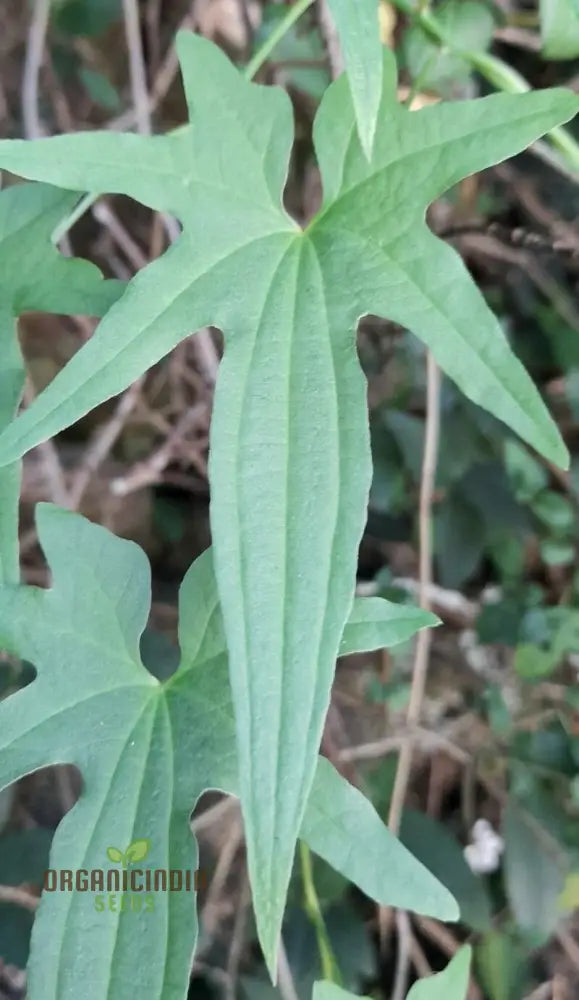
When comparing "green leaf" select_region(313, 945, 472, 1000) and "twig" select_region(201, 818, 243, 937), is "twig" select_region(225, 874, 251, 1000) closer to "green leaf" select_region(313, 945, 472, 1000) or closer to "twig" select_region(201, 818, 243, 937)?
"twig" select_region(201, 818, 243, 937)

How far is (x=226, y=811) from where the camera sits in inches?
32.0

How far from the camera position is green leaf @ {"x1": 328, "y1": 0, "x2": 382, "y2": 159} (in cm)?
33

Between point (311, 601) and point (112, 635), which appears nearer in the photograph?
point (311, 601)

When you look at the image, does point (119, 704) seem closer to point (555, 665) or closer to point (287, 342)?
point (287, 342)

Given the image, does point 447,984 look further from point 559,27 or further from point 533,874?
point 559,27

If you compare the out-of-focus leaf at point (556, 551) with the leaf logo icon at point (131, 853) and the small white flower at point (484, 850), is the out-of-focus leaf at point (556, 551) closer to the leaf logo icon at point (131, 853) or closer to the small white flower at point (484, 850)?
the small white flower at point (484, 850)

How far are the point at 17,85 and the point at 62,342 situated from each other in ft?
0.92

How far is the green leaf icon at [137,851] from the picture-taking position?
399 mm

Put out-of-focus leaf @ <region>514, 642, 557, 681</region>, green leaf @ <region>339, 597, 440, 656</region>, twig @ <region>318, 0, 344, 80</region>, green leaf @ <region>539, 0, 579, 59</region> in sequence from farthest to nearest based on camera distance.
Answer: out-of-focus leaf @ <region>514, 642, 557, 681</region> → twig @ <region>318, 0, 344, 80</region> → green leaf @ <region>539, 0, 579, 59</region> → green leaf @ <region>339, 597, 440, 656</region>

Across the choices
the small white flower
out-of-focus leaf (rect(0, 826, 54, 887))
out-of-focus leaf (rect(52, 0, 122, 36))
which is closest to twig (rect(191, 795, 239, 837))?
out-of-focus leaf (rect(0, 826, 54, 887))

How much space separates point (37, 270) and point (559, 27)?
0.36 metres

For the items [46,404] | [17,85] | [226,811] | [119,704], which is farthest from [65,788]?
[17,85]

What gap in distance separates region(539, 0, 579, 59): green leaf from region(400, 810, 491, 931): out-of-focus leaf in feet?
2.12

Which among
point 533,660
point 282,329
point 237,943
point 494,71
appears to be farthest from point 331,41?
point 237,943
